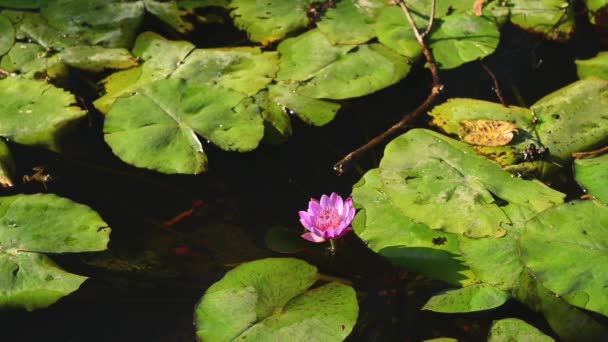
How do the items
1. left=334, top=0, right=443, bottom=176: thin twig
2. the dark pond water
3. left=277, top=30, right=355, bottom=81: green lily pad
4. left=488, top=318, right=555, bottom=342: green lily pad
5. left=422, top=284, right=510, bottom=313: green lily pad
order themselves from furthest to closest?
1. left=277, top=30, right=355, bottom=81: green lily pad
2. left=334, top=0, right=443, bottom=176: thin twig
3. the dark pond water
4. left=422, top=284, right=510, bottom=313: green lily pad
5. left=488, top=318, right=555, bottom=342: green lily pad

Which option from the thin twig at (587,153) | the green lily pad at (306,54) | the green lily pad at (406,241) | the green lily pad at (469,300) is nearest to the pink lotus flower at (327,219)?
the green lily pad at (406,241)

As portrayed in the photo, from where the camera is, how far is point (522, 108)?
269 centimetres

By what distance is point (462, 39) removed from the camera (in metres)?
3.02

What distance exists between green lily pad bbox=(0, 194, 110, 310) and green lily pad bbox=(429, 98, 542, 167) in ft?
4.73

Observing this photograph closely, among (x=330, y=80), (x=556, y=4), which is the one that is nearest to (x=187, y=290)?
(x=330, y=80)

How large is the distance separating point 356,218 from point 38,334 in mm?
1146

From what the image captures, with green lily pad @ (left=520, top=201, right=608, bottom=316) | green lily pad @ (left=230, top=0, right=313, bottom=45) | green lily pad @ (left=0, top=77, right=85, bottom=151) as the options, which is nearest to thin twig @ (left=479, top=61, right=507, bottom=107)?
green lily pad @ (left=520, top=201, right=608, bottom=316)

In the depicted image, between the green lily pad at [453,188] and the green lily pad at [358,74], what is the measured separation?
1.23ft

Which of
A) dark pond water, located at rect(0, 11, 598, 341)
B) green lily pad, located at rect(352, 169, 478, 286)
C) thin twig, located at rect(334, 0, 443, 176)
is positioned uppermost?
thin twig, located at rect(334, 0, 443, 176)

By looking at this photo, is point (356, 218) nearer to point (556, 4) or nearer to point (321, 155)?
point (321, 155)

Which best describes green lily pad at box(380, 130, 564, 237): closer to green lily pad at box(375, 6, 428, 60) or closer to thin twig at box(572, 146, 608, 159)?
thin twig at box(572, 146, 608, 159)

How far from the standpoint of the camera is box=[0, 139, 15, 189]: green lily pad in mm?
2496

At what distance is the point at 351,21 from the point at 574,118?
3.74ft

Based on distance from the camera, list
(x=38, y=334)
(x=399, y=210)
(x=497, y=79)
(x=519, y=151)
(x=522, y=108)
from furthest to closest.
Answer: (x=497, y=79)
(x=522, y=108)
(x=519, y=151)
(x=399, y=210)
(x=38, y=334)
